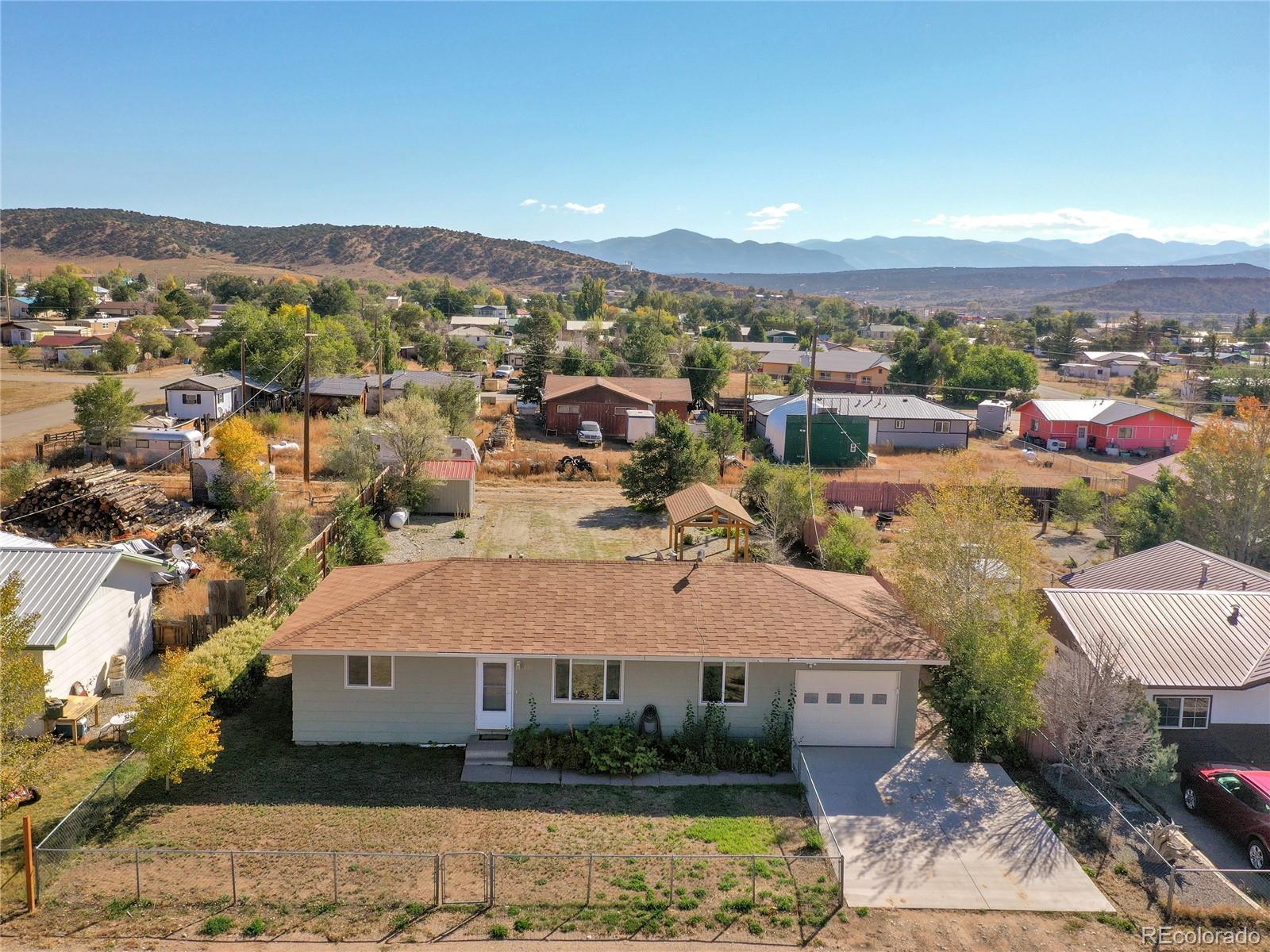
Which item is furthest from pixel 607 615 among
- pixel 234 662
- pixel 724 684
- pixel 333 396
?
pixel 333 396

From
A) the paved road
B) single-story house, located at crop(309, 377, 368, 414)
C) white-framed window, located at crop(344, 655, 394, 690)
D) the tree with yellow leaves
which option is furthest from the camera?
single-story house, located at crop(309, 377, 368, 414)

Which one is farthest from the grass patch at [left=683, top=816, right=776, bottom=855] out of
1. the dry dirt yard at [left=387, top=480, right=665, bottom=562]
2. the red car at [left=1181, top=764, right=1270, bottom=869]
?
the dry dirt yard at [left=387, top=480, right=665, bottom=562]

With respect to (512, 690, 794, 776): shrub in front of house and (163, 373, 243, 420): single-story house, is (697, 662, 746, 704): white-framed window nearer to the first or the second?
(512, 690, 794, 776): shrub in front of house

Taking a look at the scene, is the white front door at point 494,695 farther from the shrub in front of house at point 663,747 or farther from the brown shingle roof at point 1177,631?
the brown shingle roof at point 1177,631

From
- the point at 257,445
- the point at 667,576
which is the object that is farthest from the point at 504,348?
the point at 667,576

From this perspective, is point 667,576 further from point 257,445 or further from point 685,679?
point 257,445

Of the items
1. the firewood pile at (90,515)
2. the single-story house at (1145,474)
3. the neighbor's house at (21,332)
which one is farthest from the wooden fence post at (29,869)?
the neighbor's house at (21,332)

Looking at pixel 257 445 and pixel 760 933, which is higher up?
pixel 257 445
